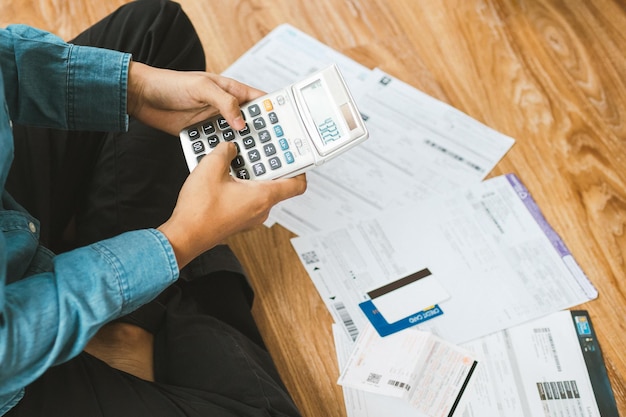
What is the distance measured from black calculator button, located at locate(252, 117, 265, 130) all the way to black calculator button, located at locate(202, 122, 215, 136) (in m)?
0.04

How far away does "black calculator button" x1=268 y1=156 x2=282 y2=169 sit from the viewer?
2.06 feet

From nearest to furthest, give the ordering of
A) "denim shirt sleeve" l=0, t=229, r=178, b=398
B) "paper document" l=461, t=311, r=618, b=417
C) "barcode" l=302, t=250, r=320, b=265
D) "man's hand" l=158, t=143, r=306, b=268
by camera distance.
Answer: "denim shirt sleeve" l=0, t=229, r=178, b=398
"man's hand" l=158, t=143, r=306, b=268
"paper document" l=461, t=311, r=618, b=417
"barcode" l=302, t=250, r=320, b=265

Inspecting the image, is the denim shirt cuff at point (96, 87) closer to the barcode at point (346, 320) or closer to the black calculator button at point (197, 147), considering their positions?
the black calculator button at point (197, 147)

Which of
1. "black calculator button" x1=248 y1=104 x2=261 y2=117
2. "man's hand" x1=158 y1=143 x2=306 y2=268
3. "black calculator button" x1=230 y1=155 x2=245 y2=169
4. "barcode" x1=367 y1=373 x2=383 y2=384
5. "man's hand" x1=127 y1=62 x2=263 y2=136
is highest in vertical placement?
"man's hand" x1=127 y1=62 x2=263 y2=136

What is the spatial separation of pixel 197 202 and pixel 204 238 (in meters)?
0.03

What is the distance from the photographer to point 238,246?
83 cm

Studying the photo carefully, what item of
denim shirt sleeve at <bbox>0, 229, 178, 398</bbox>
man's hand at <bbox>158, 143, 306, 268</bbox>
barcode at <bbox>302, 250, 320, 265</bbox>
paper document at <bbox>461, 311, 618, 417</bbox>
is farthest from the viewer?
barcode at <bbox>302, 250, 320, 265</bbox>

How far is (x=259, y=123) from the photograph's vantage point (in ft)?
2.12

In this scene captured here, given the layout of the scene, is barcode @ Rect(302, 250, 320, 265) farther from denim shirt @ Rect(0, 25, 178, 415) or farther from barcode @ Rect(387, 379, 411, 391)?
denim shirt @ Rect(0, 25, 178, 415)

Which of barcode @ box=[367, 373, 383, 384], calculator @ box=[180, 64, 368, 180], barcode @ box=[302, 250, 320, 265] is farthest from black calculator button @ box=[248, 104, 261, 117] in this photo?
barcode @ box=[367, 373, 383, 384]

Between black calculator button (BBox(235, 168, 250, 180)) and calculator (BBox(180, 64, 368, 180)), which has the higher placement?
calculator (BBox(180, 64, 368, 180))

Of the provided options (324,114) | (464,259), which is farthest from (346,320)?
(324,114)

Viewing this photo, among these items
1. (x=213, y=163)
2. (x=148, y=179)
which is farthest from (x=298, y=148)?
(x=148, y=179)

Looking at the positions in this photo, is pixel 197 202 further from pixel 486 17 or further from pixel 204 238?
pixel 486 17
